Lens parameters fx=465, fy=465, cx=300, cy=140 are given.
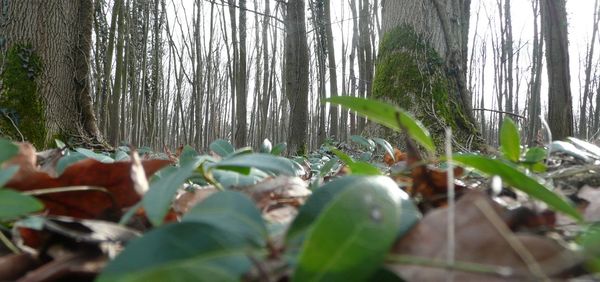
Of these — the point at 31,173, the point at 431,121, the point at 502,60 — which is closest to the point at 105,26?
the point at 431,121

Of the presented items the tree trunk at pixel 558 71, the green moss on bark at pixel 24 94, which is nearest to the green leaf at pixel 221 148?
the tree trunk at pixel 558 71

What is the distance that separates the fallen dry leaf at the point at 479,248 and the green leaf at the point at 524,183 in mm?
60

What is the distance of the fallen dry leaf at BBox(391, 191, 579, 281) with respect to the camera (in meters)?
0.28

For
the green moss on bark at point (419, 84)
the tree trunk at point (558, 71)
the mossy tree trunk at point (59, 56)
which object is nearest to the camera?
the tree trunk at point (558, 71)

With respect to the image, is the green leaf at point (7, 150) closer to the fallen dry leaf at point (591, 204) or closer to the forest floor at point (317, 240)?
the forest floor at point (317, 240)

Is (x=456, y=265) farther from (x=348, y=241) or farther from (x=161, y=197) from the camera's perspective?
(x=161, y=197)

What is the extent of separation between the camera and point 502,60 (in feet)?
61.5

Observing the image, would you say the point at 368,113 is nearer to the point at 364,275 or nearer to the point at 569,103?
the point at 364,275

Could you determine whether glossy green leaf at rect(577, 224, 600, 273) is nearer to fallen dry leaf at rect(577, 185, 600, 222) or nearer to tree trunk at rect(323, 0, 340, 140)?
fallen dry leaf at rect(577, 185, 600, 222)

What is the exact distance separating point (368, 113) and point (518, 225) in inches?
6.1

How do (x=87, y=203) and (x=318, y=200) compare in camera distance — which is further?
(x=87, y=203)

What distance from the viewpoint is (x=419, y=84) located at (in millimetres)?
3168

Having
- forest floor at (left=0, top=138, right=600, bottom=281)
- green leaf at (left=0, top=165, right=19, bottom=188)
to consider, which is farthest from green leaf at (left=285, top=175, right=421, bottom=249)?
green leaf at (left=0, top=165, right=19, bottom=188)

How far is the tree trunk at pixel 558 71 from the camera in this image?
8.75ft
